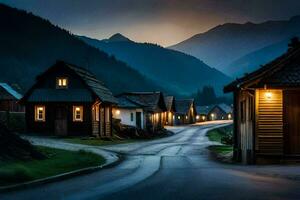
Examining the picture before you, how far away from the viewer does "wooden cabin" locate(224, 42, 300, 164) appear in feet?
82.4

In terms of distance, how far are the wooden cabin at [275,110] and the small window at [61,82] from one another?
28616 mm

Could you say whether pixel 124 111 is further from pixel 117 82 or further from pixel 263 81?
pixel 117 82

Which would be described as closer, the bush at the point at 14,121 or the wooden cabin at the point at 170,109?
the bush at the point at 14,121

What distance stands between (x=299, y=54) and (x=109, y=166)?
10575 mm

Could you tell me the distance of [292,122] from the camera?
2520 centimetres

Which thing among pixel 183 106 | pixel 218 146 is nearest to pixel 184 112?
pixel 183 106

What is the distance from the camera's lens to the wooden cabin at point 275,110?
2511 cm

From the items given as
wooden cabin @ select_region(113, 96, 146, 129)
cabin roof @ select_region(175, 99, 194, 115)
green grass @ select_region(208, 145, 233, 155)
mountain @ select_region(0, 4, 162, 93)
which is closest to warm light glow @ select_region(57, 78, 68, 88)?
green grass @ select_region(208, 145, 233, 155)

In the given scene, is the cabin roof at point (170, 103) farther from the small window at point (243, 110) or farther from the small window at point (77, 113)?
the small window at point (243, 110)

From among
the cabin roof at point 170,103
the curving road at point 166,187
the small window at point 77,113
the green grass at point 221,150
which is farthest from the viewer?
the cabin roof at point 170,103

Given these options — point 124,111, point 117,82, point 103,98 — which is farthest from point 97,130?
point 117,82

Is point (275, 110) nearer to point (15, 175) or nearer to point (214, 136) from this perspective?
point (15, 175)

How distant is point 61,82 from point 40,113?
364cm

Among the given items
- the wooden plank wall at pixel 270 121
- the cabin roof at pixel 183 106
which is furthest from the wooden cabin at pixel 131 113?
the wooden plank wall at pixel 270 121
